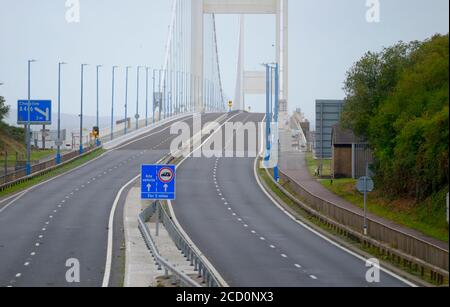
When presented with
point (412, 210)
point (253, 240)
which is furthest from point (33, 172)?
point (253, 240)

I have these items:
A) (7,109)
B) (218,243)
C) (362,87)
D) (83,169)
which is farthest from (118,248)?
(7,109)

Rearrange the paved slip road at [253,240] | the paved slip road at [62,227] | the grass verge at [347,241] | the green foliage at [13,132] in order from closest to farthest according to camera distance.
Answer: the paved slip road at [253,240], the grass verge at [347,241], the paved slip road at [62,227], the green foliage at [13,132]

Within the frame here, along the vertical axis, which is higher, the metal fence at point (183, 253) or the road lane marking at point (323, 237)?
the metal fence at point (183, 253)

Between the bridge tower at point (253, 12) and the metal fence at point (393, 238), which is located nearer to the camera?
the metal fence at point (393, 238)

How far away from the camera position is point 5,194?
7581cm

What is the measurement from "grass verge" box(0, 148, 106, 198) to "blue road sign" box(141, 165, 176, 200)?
25.6m

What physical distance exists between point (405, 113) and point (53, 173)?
39.4 m

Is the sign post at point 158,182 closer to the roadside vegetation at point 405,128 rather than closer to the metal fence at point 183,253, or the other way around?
the metal fence at point 183,253

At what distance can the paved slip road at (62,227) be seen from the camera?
3978cm

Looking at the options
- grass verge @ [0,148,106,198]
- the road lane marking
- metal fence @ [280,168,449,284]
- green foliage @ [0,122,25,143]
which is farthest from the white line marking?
green foliage @ [0,122,25,143]

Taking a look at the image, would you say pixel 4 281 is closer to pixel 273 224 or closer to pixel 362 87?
pixel 273 224

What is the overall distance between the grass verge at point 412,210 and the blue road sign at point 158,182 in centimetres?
1133

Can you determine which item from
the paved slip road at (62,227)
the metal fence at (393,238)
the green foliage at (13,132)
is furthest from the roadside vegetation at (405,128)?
the green foliage at (13,132)

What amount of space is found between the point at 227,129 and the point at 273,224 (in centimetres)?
9328
